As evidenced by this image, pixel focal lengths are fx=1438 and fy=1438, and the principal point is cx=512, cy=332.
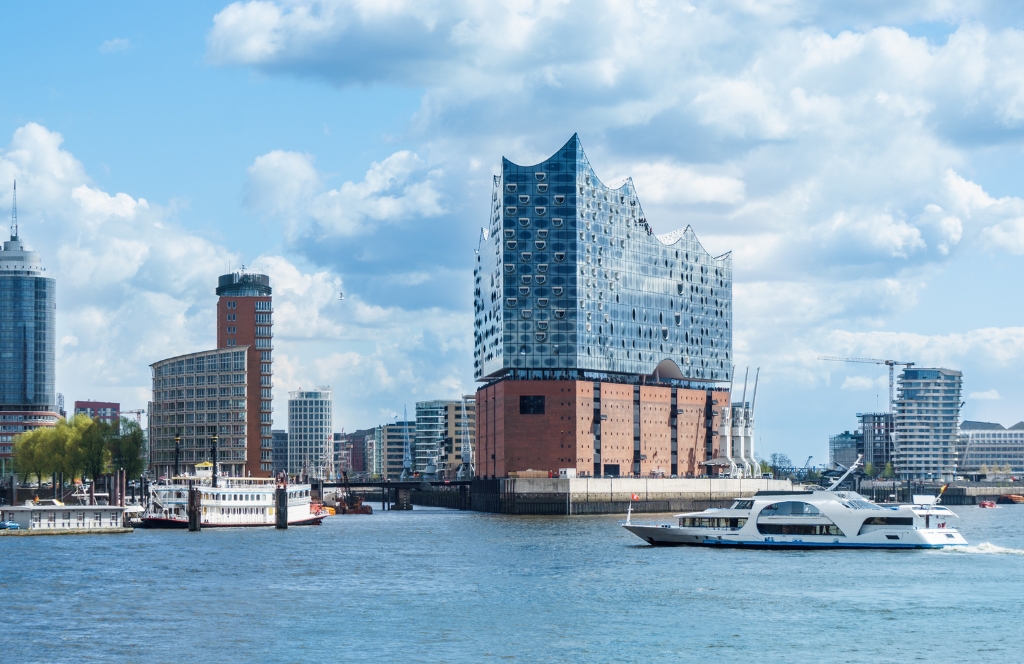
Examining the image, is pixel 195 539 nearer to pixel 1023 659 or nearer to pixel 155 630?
pixel 155 630

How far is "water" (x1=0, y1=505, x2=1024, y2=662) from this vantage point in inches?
2665

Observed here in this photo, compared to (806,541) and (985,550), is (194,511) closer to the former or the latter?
(806,541)

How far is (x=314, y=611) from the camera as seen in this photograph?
267 ft

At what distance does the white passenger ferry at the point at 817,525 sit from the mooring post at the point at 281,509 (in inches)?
2219

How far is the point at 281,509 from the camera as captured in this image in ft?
551

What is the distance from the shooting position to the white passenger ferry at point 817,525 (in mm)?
122025

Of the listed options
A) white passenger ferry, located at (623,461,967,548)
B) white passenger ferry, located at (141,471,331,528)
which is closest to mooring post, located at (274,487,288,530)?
white passenger ferry, located at (141,471,331,528)

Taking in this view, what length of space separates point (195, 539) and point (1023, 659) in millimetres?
98020

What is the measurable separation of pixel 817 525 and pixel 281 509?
69.3m

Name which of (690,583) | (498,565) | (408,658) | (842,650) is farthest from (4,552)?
(842,650)

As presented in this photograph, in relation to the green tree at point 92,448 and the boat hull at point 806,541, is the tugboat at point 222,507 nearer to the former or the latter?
the green tree at point 92,448

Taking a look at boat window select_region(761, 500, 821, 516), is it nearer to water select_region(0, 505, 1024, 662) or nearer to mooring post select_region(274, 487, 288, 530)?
water select_region(0, 505, 1024, 662)

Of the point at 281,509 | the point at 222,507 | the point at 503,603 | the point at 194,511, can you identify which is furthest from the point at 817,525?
the point at 222,507

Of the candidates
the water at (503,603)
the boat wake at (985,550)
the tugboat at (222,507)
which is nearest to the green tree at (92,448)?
the tugboat at (222,507)
